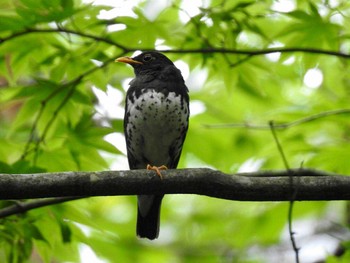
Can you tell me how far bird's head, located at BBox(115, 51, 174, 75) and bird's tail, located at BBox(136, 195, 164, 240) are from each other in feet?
4.37

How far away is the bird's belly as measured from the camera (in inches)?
232

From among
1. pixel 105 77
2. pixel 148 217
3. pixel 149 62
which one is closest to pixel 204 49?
pixel 105 77

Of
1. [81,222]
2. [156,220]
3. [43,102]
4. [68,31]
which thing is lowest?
[81,222]

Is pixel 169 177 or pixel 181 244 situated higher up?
pixel 181 244

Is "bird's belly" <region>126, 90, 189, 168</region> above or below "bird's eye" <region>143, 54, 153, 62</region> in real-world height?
below

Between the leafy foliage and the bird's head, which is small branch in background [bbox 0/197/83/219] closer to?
the leafy foliage

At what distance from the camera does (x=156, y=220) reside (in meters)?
6.26

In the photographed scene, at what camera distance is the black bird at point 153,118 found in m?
5.91

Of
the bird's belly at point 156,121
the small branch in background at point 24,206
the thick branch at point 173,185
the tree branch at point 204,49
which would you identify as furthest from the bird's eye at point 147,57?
the thick branch at point 173,185

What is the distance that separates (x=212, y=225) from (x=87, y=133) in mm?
4485

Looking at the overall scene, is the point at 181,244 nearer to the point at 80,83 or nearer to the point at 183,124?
the point at 183,124

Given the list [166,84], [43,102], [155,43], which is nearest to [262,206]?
[166,84]

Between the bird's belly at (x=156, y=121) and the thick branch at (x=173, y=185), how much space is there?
5.81 ft

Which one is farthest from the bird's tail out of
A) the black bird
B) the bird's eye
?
the bird's eye
